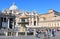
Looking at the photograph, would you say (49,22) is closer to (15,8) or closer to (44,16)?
(44,16)

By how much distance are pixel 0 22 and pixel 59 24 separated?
33.8m

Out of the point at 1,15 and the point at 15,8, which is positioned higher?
the point at 15,8

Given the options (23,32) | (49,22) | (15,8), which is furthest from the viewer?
(15,8)

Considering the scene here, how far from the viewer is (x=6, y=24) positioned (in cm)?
6353

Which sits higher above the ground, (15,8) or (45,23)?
(15,8)

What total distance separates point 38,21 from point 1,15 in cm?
4767

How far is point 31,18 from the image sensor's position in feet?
360

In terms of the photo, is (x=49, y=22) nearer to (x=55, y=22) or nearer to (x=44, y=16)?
(x=55, y=22)

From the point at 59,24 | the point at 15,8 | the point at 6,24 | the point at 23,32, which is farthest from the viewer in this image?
the point at 15,8

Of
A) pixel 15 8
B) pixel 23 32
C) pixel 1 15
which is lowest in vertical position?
pixel 23 32

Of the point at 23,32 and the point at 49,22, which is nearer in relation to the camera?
the point at 23,32

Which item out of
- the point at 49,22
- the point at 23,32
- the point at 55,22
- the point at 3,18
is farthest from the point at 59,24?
the point at 23,32

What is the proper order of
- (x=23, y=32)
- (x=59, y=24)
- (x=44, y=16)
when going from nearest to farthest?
(x=23, y=32) < (x=59, y=24) < (x=44, y=16)

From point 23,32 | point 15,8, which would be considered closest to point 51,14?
point 15,8
